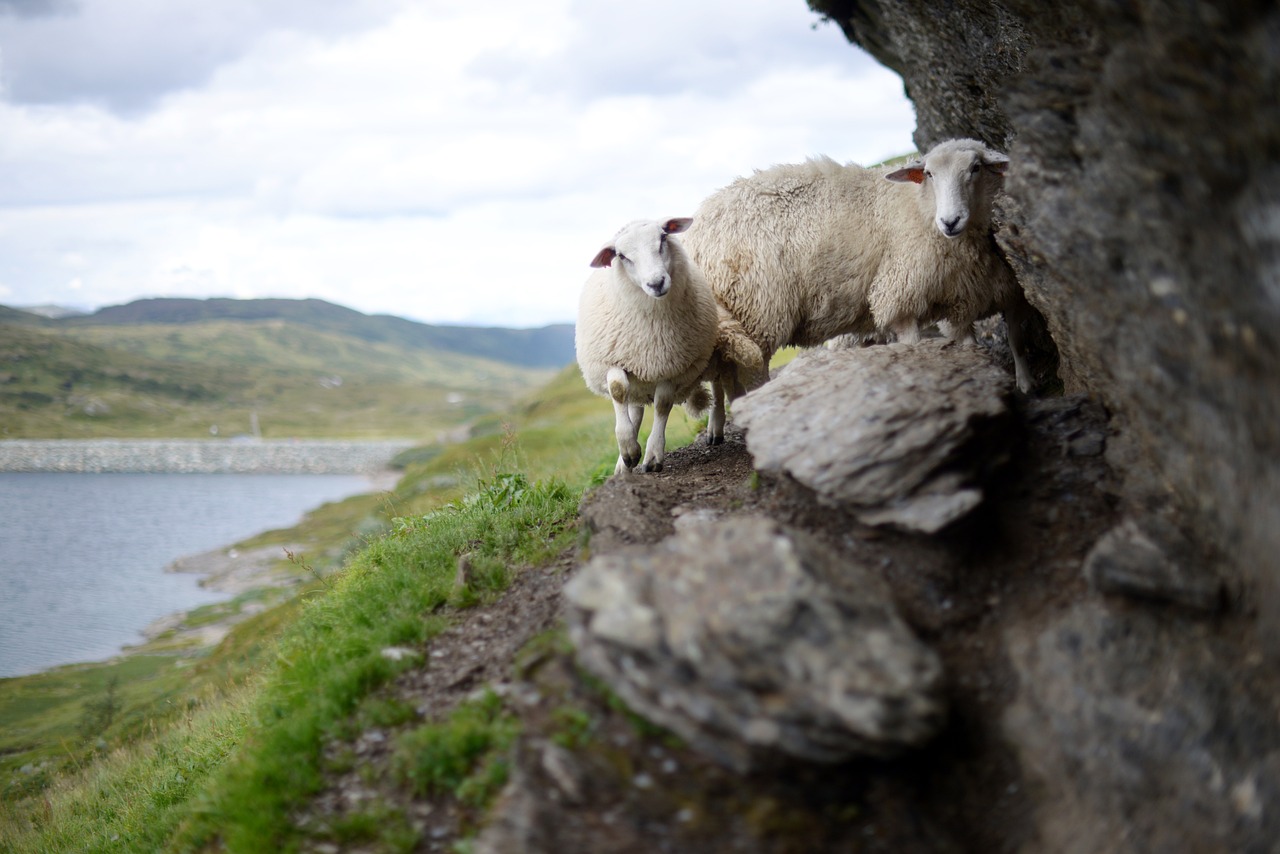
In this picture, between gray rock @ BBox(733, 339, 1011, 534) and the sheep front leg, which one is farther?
the sheep front leg

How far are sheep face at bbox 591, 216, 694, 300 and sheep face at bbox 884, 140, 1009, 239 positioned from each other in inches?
108

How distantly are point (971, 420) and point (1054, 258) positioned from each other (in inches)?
54.3

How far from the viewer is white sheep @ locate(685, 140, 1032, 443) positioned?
9.69 m

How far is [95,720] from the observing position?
20656 millimetres

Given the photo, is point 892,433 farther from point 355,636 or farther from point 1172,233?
point 355,636

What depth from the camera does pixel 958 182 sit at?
919cm

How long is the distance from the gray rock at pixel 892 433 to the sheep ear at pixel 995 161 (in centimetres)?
306

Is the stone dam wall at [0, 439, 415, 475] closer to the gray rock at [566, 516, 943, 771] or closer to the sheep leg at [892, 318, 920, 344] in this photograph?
the sheep leg at [892, 318, 920, 344]

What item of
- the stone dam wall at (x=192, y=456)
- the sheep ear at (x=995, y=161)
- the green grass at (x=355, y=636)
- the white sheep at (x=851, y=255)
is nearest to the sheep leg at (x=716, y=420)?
the white sheep at (x=851, y=255)

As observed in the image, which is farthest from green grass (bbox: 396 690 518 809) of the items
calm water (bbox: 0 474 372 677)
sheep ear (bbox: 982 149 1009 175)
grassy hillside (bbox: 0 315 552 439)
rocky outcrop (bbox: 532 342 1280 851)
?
grassy hillside (bbox: 0 315 552 439)

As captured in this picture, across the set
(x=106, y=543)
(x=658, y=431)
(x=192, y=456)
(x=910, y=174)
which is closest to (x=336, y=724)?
(x=658, y=431)

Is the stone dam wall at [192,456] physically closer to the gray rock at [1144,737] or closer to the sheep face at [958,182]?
the sheep face at [958,182]

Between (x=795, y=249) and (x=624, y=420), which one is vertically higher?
(x=795, y=249)

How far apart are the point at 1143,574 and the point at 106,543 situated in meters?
63.1
